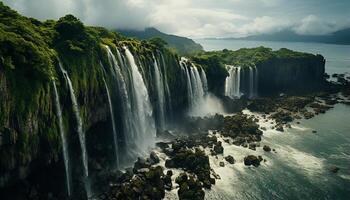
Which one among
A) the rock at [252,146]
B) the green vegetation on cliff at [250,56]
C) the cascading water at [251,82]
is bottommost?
the rock at [252,146]

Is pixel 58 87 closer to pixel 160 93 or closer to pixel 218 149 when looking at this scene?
pixel 160 93

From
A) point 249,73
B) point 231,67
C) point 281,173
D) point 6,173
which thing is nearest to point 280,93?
point 249,73

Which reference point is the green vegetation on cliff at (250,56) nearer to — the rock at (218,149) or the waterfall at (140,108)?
the rock at (218,149)

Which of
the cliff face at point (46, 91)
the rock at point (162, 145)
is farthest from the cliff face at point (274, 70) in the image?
the cliff face at point (46, 91)

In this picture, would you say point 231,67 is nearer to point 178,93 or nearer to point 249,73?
point 249,73

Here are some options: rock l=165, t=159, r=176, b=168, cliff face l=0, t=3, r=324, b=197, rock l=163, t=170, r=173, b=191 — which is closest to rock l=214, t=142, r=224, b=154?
rock l=165, t=159, r=176, b=168

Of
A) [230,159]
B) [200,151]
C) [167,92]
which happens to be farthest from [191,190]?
[167,92]
